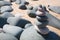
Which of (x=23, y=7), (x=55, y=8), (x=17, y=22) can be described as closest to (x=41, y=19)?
(x=17, y=22)

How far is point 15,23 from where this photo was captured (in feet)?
7.50

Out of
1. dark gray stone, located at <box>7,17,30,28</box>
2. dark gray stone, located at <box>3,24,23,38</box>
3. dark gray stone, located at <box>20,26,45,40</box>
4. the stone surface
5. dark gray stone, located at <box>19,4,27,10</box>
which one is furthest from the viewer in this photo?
dark gray stone, located at <box>19,4,27,10</box>

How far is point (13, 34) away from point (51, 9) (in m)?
1.12

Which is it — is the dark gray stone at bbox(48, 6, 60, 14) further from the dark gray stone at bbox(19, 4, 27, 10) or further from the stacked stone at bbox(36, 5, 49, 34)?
the stacked stone at bbox(36, 5, 49, 34)

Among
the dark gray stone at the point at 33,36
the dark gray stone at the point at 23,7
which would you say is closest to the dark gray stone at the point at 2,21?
the dark gray stone at the point at 33,36

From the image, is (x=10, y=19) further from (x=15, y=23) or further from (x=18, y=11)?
(x=18, y=11)

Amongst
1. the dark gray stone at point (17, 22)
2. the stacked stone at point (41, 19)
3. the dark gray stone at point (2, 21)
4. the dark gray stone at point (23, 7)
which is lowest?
the dark gray stone at point (23, 7)

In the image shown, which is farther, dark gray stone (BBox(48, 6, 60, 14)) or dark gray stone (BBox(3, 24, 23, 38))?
dark gray stone (BBox(48, 6, 60, 14))

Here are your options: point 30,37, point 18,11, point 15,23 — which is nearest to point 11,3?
point 18,11

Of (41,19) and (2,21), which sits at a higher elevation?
(41,19)

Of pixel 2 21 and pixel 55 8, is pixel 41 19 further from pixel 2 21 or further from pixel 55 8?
pixel 55 8

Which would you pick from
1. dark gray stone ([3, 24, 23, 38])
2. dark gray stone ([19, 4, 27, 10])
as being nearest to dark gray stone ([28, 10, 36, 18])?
dark gray stone ([19, 4, 27, 10])

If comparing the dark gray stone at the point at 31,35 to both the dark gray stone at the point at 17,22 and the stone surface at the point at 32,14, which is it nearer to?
the dark gray stone at the point at 17,22

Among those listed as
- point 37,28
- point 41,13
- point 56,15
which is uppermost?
point 41,13
